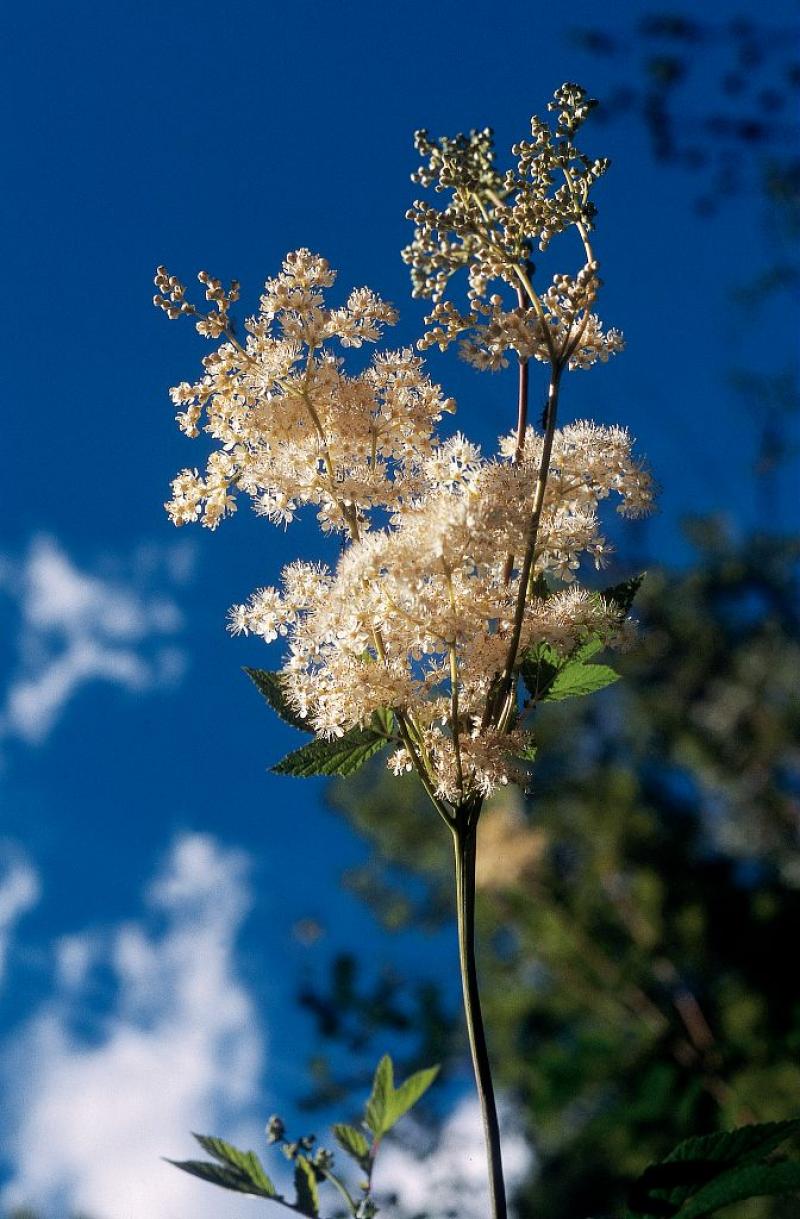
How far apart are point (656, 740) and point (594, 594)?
38.2ft

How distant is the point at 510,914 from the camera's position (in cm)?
610

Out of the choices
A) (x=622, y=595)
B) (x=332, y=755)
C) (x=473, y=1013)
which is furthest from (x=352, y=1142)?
(x=622, y=595)

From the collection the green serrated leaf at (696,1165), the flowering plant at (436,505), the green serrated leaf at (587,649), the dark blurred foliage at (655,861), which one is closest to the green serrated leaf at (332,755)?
the flowering plant at (436,505)

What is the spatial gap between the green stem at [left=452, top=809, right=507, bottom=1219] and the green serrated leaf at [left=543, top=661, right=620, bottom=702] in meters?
0.20

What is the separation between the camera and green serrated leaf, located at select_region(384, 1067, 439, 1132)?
1.29 m

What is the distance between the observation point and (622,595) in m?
1.34

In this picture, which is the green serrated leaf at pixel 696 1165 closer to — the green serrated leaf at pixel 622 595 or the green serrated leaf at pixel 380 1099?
the green serrated leaf at pixel 380 1099

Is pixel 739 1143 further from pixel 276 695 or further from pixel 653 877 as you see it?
pixel 653 877

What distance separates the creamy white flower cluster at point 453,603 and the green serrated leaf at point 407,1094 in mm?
391

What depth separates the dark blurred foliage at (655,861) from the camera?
4910 mm

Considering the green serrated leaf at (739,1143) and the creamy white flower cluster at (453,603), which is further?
the creamy white flower cluster at (453,603)

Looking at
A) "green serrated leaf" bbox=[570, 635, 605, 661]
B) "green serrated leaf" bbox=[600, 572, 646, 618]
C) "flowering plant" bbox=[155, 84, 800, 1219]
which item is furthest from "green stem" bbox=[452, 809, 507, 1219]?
"green serrated leaf" bbox=[600, 572, 646, 618]

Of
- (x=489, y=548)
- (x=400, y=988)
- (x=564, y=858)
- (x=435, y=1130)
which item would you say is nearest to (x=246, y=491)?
(x=489, y=548)

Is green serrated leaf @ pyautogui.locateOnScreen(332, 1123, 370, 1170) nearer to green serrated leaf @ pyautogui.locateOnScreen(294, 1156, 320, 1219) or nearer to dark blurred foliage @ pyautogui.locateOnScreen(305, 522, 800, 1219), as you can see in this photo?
green serrated leaf @ pyautogui.locateOnScreen(294, 1156, 320, 1219)
